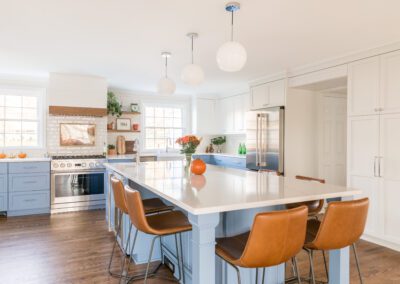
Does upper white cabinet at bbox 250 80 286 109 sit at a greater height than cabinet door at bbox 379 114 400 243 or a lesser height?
greater

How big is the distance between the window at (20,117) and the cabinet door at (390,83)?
18.2 feet

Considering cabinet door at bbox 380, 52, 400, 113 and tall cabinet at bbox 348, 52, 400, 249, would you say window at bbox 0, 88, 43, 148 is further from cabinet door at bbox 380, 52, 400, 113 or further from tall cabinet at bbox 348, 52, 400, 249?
cabinet door at bbox 380, 52, 400, 113

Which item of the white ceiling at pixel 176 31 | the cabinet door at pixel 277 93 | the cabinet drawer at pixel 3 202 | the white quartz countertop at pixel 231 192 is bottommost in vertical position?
the cabinet drawer at pixel 3 202

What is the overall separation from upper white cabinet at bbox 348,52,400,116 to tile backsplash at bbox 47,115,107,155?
14.1ft

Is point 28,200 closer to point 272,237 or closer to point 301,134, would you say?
point 272,237

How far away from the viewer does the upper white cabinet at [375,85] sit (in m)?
3.29

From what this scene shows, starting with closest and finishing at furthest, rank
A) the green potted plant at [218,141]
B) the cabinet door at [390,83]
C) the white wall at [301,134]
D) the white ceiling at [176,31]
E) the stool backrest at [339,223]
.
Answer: the stool backrest at [339,223]
the white ceiling at [176,31]
the cabinet door at [390,83]
the white wall at [301,134]
the green potted plant at [218,141]

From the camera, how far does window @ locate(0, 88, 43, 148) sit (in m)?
5.26

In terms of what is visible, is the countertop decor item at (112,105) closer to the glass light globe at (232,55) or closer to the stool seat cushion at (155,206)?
the stool seat cushion at (155,206)

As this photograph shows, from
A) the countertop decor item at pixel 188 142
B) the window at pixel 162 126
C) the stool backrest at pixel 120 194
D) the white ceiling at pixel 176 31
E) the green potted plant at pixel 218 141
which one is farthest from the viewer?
the green potted plant at pixel 218 141

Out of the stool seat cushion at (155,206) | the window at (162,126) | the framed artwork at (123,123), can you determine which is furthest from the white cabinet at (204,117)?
the stool seat cushion at (155,206)

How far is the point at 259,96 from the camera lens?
5.29 metres

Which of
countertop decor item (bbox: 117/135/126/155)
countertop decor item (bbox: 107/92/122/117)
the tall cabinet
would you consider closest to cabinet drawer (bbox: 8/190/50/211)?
countertop decor item (bbox: 117/135/126/155)

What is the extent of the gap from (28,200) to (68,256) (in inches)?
84.8
